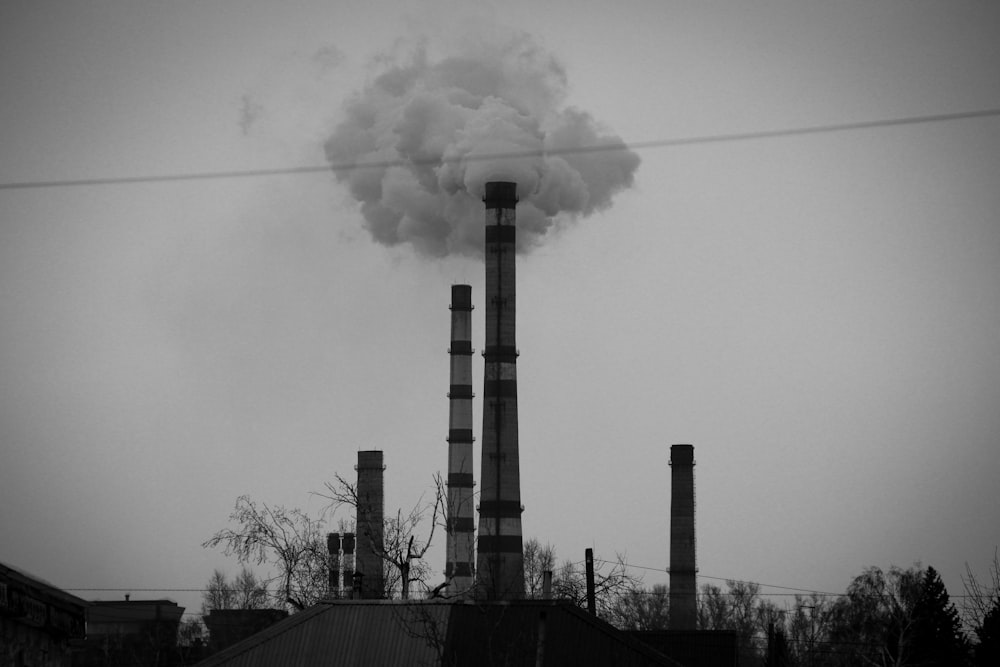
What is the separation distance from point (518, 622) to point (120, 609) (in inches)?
1429

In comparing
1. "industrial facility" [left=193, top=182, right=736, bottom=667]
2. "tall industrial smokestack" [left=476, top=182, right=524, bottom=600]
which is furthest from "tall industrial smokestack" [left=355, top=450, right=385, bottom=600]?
"tall industrial smokestack" [left=476, top=182, right=524, bottom=600]

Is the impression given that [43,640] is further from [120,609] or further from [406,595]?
[120,609]

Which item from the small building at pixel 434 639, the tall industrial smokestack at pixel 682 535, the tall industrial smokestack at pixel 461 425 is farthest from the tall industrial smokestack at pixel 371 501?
the small building at pixel 434 639

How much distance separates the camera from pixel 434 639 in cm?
2009

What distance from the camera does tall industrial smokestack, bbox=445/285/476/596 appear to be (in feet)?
137

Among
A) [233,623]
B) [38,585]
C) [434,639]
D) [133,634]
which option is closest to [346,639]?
[434,639]

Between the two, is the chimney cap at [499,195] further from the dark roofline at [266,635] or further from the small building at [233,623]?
the dark roofline at [266,635]

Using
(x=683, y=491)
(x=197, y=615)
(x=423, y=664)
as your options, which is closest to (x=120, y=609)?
(x=197, y=615)

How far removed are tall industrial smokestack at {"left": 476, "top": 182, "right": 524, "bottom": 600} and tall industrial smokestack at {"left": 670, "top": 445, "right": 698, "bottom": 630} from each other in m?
4.27

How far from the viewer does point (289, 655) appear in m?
21.5

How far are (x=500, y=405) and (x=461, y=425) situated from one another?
2.86m

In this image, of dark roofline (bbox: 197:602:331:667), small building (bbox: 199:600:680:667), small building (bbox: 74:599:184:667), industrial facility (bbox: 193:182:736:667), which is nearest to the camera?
small building (bbox: 199:600:680:667)

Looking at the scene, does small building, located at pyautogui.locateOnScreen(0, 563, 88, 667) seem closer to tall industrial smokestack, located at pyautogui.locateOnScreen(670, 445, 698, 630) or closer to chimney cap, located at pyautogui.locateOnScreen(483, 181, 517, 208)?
tall industrial smokestack, located at pyautogui.locateOnScreen(670, 445, 698, 630)

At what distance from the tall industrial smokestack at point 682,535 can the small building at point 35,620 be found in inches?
956
